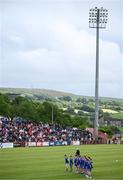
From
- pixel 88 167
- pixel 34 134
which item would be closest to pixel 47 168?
pixel 88 167

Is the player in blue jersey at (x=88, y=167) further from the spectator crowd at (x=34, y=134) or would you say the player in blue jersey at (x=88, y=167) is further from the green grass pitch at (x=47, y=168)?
the spectator crowd at (x=34, y=134)

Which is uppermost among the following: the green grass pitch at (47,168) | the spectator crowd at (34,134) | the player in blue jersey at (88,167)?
the spectator crowd at (34,134)

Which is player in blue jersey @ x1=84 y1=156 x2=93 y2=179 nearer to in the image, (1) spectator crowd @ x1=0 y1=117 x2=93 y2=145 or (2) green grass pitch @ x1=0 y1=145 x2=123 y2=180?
(2) green grass pitch @ x1=0 y1=145 x2=123 y2=180

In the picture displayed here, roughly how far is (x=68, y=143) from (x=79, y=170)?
35.0m

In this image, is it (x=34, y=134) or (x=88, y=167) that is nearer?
(x=88, y=167)

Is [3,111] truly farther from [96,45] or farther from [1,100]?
[96,45]

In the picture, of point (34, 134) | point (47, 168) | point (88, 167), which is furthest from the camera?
point (34, 134)

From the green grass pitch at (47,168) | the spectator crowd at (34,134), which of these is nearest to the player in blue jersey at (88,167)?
the green grass pitch at (47,168)

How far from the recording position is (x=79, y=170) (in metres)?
33.2

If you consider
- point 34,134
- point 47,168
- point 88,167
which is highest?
point 34,134

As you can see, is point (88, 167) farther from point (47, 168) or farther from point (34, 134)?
point (34, 134)

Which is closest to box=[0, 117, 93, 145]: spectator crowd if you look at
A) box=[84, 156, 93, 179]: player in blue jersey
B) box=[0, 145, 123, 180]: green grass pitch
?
box=[0, 145, 123, 180]: green grass pitch

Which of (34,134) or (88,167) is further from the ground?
(34,134)

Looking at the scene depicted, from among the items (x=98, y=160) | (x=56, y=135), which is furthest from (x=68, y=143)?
(x=98, y=160)
